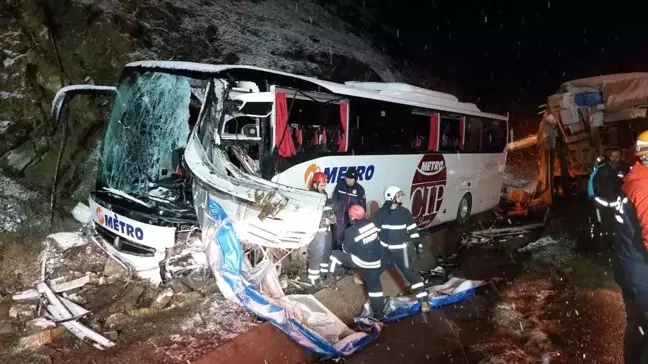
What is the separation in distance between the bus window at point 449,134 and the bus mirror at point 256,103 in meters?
4.96

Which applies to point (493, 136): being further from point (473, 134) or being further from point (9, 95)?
point (9, 95)

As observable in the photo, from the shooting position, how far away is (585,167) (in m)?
12.9

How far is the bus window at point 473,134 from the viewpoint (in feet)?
34.5

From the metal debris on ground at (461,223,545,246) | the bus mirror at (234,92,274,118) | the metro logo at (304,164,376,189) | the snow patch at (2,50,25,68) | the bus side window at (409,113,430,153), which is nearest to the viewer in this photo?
the bus mirror at (234,92,274,118)

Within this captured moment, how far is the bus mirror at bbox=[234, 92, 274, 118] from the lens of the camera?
5.42 m

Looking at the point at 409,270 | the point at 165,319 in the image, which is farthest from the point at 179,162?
the point at 409,270

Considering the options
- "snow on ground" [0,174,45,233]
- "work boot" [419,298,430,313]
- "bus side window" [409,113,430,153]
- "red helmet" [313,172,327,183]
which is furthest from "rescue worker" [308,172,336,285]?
"snow on ground" [0,174,45,233]

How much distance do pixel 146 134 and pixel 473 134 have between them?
750 cm

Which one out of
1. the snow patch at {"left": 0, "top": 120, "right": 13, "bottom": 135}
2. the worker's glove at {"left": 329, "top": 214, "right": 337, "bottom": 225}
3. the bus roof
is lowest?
the worker's glove at {"left": 329, "top": 214, "right": 337, "bottom": 225}

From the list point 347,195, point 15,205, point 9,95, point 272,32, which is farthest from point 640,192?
point 272,32

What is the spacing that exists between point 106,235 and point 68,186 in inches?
215

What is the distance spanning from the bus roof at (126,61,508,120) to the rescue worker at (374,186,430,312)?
72.2 inches

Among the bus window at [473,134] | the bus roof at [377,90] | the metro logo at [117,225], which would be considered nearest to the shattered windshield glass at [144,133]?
the bus roof at [377,90]

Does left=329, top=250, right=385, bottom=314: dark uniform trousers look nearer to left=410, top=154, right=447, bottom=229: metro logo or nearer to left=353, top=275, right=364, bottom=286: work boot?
Result: left=353, top=275, right=364, bottom=286: work boot
